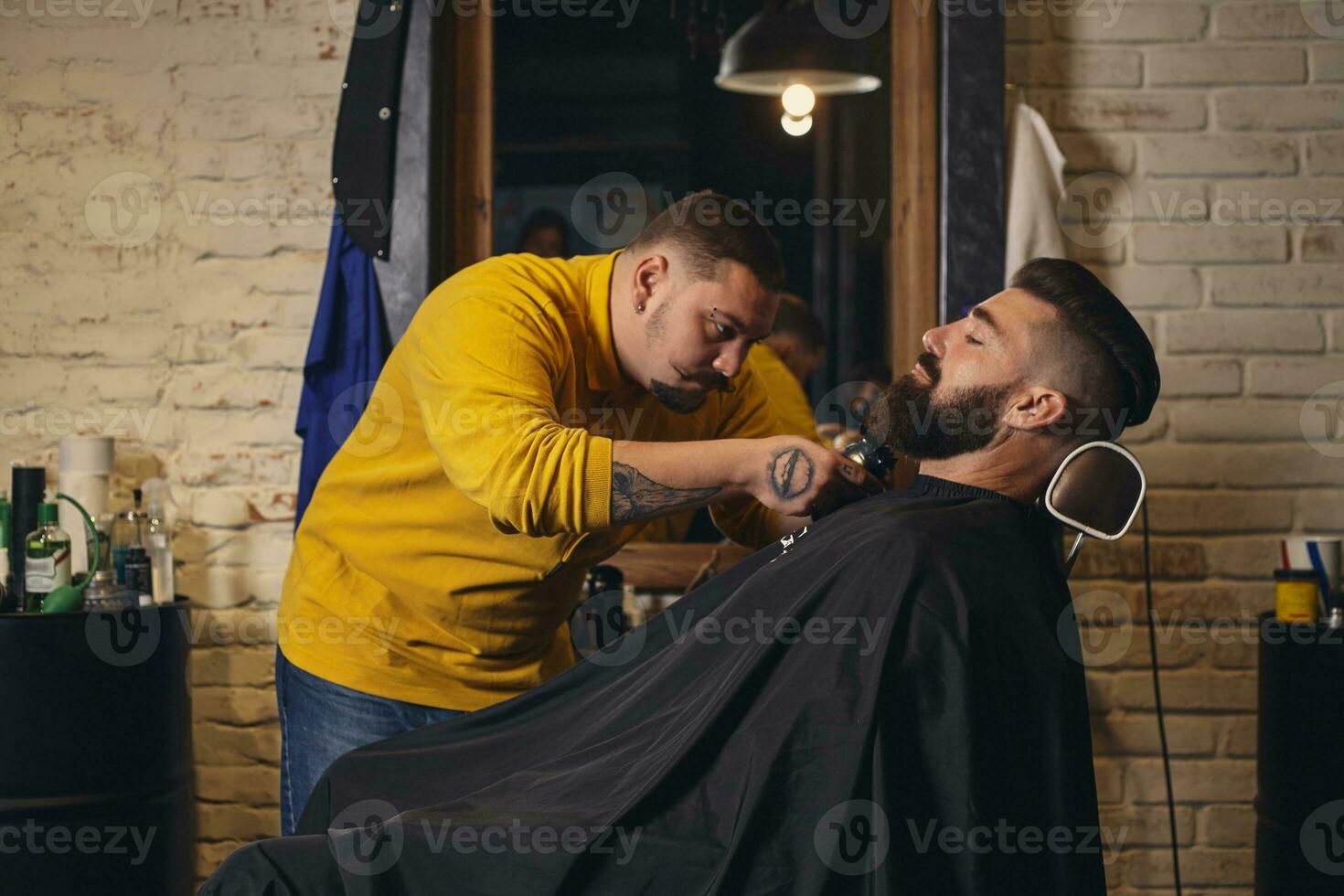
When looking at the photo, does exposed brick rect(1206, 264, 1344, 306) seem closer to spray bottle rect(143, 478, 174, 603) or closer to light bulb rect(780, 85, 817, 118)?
light bulb rect(780, 85, 817, 118)

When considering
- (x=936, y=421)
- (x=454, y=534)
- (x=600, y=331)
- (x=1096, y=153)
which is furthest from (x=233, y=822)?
(x=1096, y=153)

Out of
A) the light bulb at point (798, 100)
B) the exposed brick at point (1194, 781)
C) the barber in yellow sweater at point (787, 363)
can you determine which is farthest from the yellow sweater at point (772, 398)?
the exposed brick at point (1194, 781)

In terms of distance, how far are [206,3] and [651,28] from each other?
35.1 inches

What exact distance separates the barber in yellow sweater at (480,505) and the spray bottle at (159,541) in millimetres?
463

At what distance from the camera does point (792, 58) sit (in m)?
2.28

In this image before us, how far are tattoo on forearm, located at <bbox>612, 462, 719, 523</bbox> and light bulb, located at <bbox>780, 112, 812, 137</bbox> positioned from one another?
1.11 meters

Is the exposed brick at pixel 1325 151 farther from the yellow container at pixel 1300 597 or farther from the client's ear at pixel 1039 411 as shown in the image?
the client's ear at pixel 1039 411

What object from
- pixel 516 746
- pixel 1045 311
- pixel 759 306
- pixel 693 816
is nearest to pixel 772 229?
pixel 759 306

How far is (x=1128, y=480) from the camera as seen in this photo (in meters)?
1.45

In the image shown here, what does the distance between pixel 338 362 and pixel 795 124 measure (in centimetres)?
100

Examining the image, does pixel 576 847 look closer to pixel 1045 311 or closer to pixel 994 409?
pixel 994 409

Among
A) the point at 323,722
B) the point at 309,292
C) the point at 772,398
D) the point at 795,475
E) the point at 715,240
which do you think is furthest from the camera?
the point at 309,292

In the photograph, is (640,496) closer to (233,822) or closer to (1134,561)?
(1134,561)

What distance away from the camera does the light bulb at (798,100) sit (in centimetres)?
227
